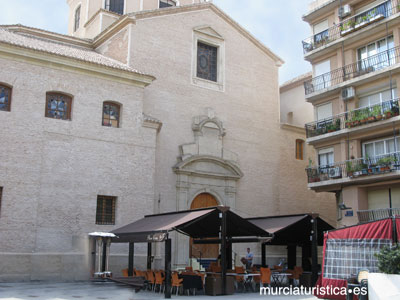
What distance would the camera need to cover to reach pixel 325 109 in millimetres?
26891

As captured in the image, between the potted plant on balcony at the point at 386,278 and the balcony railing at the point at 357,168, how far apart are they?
36.6 ft

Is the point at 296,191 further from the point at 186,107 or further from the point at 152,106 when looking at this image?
the point at 152,106

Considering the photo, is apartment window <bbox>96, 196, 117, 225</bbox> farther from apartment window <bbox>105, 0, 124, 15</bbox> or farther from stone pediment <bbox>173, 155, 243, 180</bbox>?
apartment window <bbox>105, 0, 124, 15</bbox>

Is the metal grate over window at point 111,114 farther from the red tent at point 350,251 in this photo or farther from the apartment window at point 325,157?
the red tent at point 350,251

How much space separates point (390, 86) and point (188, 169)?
407 inches

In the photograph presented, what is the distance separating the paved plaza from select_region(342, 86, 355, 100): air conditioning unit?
40.4 feet

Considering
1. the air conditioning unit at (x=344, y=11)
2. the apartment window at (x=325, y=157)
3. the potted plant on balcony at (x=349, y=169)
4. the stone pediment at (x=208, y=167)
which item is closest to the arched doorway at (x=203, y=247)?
the stone pediment at (x=208, y=167)

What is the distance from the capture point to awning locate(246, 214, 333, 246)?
1800cm

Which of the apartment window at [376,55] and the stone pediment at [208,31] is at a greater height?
the stone pediment at [208,31]

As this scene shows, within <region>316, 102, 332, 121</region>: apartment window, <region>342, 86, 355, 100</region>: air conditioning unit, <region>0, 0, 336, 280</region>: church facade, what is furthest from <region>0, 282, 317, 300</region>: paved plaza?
<region>316, 102, 332, 121</region>: apartment window

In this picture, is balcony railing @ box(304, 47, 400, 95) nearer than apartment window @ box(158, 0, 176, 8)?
Yes

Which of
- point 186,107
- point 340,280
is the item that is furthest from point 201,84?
point 340,280

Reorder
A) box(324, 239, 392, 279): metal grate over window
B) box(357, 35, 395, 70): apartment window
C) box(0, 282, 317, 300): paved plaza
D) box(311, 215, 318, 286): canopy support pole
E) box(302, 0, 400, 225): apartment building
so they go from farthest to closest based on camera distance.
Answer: box(357, 35, 395, 70): apartment window
box(302, 0, 400, 225): apartment building
box(311, 215, 318, 286): canopy support pole
box(0, 282, 317, 300): paved plaza
box(324, 239, 392, 279): metal grate over window

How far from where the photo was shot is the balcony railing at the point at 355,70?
2361 centimetres
